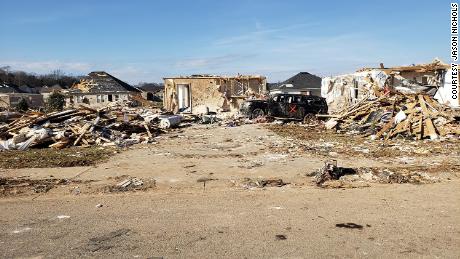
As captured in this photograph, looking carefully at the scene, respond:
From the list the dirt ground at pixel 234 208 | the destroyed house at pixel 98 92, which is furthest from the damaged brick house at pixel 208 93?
the destroyed house at pixel 98 92

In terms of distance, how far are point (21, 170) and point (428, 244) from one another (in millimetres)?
9391

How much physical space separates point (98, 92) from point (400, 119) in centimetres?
4919

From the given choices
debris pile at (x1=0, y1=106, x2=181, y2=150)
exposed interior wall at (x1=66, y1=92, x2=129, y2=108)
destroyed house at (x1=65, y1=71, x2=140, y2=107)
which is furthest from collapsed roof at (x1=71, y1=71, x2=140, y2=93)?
debris pile at (x1=0, y1=106, x2=181, y2=150)

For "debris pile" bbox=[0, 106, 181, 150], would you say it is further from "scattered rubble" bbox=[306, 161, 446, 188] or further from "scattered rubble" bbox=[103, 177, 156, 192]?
"scattered rubble" bbox=[306, 161, 446, 188]

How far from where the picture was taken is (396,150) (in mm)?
13055

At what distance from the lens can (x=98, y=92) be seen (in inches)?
2312

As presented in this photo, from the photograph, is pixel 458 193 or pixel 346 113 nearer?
pixel 458 193

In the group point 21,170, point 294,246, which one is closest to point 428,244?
point 294,246

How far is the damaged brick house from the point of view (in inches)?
1291

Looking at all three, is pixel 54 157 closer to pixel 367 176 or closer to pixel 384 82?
pixel 367 176

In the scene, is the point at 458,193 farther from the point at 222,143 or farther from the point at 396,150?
the point at 222,143

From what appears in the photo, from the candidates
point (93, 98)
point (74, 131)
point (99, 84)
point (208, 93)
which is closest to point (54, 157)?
point (74, 131)

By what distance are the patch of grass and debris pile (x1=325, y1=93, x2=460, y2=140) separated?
10160mm

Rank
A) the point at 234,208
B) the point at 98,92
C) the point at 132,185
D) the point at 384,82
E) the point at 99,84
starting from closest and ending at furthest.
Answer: the point at 234,208, the point at 132,185, the point at 384,82, the point at 98,92, the point at 99,84
